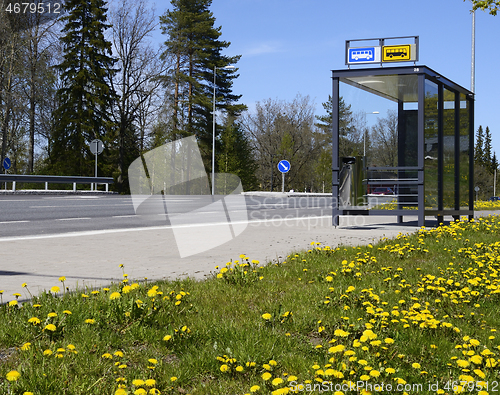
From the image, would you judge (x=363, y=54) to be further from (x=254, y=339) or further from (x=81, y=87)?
(x=81, y=87)

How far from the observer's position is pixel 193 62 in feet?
162

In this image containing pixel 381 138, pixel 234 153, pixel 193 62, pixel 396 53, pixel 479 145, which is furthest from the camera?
pixel 479 145

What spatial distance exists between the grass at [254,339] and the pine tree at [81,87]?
1582 inches

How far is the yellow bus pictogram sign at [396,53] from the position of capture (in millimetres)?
11938

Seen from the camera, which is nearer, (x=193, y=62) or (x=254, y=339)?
(x=254, y=339)

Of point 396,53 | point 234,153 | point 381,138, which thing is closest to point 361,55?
point 396,53

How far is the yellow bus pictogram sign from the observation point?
1194cm

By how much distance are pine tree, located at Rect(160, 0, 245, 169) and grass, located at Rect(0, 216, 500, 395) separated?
4347 centimetres

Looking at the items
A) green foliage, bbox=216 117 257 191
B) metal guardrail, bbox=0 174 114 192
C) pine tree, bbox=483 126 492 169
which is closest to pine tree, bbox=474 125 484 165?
pine tree, bbox=483 126 492 169

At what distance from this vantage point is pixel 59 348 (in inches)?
122

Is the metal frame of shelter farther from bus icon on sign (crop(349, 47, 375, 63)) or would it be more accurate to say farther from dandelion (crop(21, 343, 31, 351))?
dandelion (crop(21, 343, 31, 351))

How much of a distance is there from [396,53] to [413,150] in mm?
2736

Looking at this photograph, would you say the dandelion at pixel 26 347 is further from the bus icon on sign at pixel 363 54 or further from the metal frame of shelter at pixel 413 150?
the bus icon on sign at pixel 363 54

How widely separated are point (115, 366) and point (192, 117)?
4834cm
